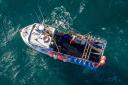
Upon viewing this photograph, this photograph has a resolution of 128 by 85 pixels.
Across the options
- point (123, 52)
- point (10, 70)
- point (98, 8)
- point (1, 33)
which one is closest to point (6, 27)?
point (1, 33)

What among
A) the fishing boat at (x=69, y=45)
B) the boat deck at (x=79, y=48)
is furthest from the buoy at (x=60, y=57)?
the boat deck at (x=79, y=48)

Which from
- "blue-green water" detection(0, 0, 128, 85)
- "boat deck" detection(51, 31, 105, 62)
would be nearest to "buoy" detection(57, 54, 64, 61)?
"boat deck" detection(51, 31, 105, 62)

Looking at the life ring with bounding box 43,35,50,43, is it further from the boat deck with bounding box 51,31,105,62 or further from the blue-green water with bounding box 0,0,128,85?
the blue-green water with bounding box 0,0,128,85

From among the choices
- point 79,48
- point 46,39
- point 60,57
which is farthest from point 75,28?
point 46,39

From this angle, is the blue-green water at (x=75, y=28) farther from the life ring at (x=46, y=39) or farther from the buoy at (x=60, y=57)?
the life ring at (x=46, y=39)

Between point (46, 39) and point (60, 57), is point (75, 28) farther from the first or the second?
point (46, 39)

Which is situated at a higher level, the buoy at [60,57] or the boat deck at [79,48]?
the boat deck at [79,48]

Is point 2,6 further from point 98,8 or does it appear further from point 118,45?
point 118,45
